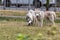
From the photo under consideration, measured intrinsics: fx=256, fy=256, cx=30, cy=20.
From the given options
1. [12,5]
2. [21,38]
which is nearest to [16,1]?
[12,5]

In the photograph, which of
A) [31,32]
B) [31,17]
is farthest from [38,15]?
[31,32]

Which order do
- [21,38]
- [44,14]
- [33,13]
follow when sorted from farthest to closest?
[44,14]
[33,13]
[21,38]

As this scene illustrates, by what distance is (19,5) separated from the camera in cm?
3034

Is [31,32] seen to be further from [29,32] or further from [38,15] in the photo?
[38,15]

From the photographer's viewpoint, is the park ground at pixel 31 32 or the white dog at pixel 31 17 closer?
the park ground at pixel 31 32

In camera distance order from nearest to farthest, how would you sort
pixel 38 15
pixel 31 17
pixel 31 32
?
pixel 31 32
pixel 38 15
pixel 31 17

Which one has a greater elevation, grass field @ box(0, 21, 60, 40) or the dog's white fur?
the dog's white fur

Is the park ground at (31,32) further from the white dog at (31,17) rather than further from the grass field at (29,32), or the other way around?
the white dog at (31,17)

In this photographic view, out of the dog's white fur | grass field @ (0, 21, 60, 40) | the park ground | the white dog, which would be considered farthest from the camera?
the white dog

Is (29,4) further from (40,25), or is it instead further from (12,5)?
(40,25)

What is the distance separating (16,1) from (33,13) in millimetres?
Result: 19882

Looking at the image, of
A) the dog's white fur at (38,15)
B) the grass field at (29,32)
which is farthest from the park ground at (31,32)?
the dog's white fur at (38,15)

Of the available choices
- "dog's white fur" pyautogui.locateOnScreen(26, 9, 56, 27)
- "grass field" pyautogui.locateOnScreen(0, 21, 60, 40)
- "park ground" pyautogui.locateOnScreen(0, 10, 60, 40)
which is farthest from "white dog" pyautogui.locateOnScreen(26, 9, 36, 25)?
"grass field" pyautogui.locateOnScreen(0, 21, 60, 40)

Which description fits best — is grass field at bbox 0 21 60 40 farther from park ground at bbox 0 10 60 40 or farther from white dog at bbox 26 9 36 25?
white dog at bbox 26 9 36 25
